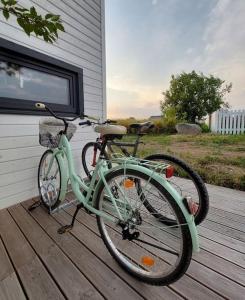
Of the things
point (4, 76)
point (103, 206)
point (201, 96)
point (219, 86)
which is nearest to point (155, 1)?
point (4, 76)

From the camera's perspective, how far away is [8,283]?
1078mm

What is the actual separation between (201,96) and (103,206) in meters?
13.2

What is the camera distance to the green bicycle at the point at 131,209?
883mm

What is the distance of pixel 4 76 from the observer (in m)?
1.90

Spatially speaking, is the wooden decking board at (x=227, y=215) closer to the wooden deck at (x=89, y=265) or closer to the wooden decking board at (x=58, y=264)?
the wooden deck at (x=89, y=265)

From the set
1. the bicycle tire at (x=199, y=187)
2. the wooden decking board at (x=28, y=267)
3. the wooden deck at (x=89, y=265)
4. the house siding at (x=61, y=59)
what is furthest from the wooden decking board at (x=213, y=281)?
the house siding at (x=61, y=59)

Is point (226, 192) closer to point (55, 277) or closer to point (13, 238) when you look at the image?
point (55, 277)

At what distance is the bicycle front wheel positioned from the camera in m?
0.88

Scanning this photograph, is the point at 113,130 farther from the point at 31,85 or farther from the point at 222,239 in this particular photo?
the point at 31,85

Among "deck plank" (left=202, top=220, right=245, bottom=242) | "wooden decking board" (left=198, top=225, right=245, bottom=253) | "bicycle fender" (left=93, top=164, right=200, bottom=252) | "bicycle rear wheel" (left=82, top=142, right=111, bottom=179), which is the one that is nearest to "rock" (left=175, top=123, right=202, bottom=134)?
"bicycle rear wheel" (left=82, top=142, right=111, bottom=179)

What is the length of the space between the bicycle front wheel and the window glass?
1555 mm

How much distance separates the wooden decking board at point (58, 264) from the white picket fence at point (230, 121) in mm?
7990

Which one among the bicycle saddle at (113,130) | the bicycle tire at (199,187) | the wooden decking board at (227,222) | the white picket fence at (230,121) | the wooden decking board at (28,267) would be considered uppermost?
the white picket fence at (230,121)

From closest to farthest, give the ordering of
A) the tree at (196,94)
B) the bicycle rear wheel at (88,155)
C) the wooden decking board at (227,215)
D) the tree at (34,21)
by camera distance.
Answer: the tree at (34,21) < the wooden decking board at (227,215) < the bicycle rear wheel at (88,155) < the tree at (196,94)
